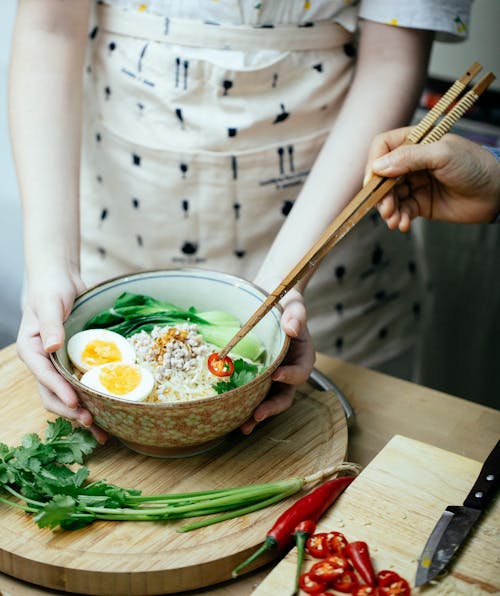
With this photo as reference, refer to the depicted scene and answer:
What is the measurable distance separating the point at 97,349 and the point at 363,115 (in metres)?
0.83

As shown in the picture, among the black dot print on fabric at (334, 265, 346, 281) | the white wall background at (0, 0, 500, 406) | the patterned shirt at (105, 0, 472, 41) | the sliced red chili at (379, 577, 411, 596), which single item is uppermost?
the patterned shirt at (105, 0, 472, 41)

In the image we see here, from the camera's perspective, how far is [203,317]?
58.0 inches

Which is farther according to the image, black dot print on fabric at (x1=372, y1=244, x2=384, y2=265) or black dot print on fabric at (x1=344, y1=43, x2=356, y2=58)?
black dot print on fabric at (x1=372, y1=244, x2=384, y2=265)

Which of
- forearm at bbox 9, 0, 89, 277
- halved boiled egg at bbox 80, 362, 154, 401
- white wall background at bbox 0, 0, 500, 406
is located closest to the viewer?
halved boiled egg at bbox 80, 362, 154, 401

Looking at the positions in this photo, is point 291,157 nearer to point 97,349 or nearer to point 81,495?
point 97,349

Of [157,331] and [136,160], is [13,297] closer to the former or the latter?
[136,160]

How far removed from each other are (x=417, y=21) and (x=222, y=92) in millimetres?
476

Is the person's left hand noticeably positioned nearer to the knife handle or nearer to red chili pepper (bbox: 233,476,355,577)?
red chili pepper (bbox: 233,476,355,577)

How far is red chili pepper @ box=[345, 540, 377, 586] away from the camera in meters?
1.02

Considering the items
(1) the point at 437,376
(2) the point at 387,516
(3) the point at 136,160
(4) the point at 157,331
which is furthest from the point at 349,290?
(1) the point at 437,376

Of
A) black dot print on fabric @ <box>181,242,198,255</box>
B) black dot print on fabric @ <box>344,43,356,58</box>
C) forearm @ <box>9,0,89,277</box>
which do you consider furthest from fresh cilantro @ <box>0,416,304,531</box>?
black dot print on fabric @ <box>344,43,356,58</box>

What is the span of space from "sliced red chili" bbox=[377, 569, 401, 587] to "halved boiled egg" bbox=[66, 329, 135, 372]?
0.58 meters

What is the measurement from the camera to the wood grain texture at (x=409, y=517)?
40.3 inches

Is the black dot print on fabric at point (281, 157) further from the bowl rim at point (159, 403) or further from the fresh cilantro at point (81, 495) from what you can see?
the fresh cilantro at point (81, 495)
